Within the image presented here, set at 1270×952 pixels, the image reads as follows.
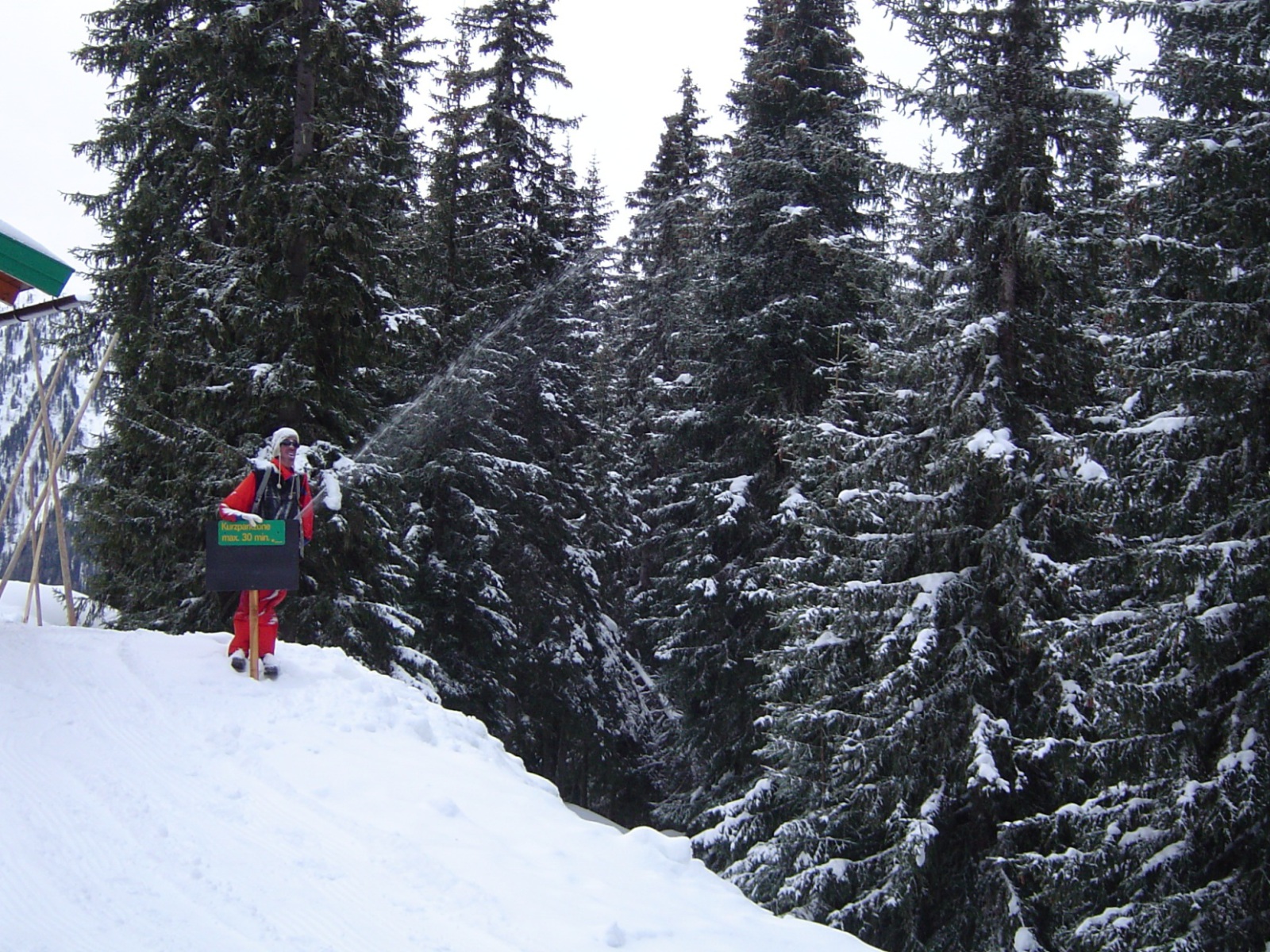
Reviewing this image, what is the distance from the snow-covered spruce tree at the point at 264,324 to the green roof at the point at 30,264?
10.3ft

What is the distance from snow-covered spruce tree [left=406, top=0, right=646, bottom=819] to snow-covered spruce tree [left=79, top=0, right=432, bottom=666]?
361 cm

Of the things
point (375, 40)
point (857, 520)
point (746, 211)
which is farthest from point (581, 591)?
point (375, 40)

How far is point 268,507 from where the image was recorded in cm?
832

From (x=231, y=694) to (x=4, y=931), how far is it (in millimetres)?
3432

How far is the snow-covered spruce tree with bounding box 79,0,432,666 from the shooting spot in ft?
39.1

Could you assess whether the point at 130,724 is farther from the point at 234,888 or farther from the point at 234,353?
the point at 234,353

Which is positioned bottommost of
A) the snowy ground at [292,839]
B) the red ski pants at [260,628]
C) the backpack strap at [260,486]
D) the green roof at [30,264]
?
the snowy ground at [292,839]

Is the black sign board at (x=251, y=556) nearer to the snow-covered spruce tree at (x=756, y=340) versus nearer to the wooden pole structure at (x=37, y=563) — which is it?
the wooden pole structure at (x=37, y=563)

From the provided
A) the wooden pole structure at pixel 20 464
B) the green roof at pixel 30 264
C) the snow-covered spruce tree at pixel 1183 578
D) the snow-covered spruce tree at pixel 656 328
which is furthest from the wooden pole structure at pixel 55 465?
the snow-covered spruce tree at pixel 656 328

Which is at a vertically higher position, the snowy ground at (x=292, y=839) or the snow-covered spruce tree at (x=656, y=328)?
the snow-covered spruce tree at (x=656, y=328)

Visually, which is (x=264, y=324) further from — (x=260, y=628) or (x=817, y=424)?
(x=817, y=424)

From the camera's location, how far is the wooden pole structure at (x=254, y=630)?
24.8 ft

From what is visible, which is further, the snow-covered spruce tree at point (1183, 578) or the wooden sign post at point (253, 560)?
the snow-covered spruce tree at point (1183, 578)

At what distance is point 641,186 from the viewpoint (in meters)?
28.6
